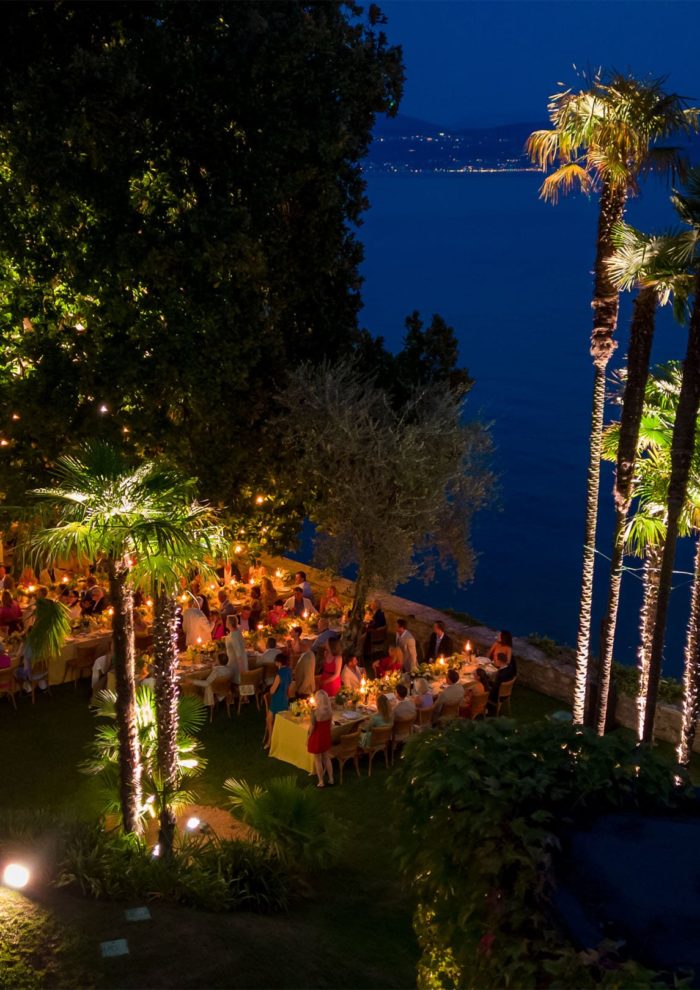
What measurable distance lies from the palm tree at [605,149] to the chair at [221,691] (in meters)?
6.22

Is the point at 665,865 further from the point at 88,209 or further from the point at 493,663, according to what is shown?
the point at 88,209

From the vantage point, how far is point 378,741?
50.9 ft

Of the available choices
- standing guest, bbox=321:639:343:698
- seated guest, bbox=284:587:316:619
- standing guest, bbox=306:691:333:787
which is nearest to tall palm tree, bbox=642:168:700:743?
standing guest, bbox=306:691:333:787

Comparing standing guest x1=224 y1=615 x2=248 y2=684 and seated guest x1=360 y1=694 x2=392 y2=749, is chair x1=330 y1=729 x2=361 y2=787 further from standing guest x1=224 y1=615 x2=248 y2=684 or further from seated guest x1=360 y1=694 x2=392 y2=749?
standing guest x1=224 y1=615 x2=248 y2=684

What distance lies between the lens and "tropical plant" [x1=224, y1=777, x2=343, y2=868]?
11.9 metres

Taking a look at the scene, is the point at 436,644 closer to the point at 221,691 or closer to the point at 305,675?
the point at 305,675

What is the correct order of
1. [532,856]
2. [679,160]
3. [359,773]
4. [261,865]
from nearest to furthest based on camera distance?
[532,856]
[261,865]
[679,160]
[359,773]

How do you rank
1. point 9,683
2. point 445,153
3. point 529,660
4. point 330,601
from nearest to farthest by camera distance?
point 9,683
point 529,660
point 330,601
point 445,153

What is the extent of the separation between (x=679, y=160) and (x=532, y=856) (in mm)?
10865

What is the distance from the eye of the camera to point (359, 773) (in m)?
15.6

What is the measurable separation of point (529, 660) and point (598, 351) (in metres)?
6.60

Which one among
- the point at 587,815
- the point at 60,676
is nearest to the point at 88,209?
the point at 60,676

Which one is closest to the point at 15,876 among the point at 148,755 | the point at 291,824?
the point at 148,755

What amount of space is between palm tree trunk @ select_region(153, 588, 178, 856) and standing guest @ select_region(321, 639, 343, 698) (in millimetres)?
4236
